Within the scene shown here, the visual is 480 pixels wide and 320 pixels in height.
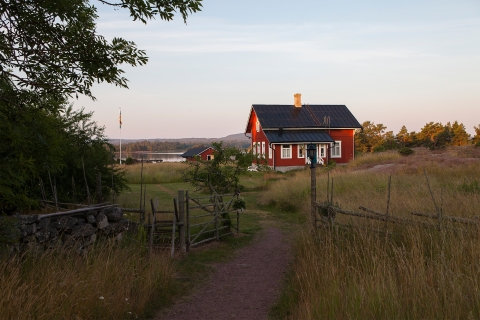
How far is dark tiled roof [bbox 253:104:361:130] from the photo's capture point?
39.2 metres

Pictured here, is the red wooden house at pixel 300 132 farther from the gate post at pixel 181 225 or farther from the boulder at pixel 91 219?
the boulder at pixel 91 219

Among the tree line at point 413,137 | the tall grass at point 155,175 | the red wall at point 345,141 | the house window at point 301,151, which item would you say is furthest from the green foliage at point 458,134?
the tall grass at point 155,175

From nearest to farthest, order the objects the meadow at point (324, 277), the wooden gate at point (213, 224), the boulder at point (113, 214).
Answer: the meadow at point (324, 277) → the boulder at point (113, 214) → the wooden gate at point (213, 224)

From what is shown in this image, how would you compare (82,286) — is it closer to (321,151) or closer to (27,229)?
(27,229)

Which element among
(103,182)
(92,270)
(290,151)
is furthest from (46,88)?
(290,151)

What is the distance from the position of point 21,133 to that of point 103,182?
10079 mm

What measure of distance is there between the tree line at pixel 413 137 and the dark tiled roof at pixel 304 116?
11.4 meters

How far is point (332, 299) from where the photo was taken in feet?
17.6

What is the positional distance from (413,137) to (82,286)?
59.3m

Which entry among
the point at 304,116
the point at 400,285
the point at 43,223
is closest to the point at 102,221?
the point at 43,223

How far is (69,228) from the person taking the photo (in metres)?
8.70

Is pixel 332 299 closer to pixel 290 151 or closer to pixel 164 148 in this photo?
pixel 290 151

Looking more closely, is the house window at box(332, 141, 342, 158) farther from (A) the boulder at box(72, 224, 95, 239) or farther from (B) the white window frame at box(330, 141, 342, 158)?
(A) the boulder at box(72, 224, 95, 239)

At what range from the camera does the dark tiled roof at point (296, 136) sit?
37.4 m
